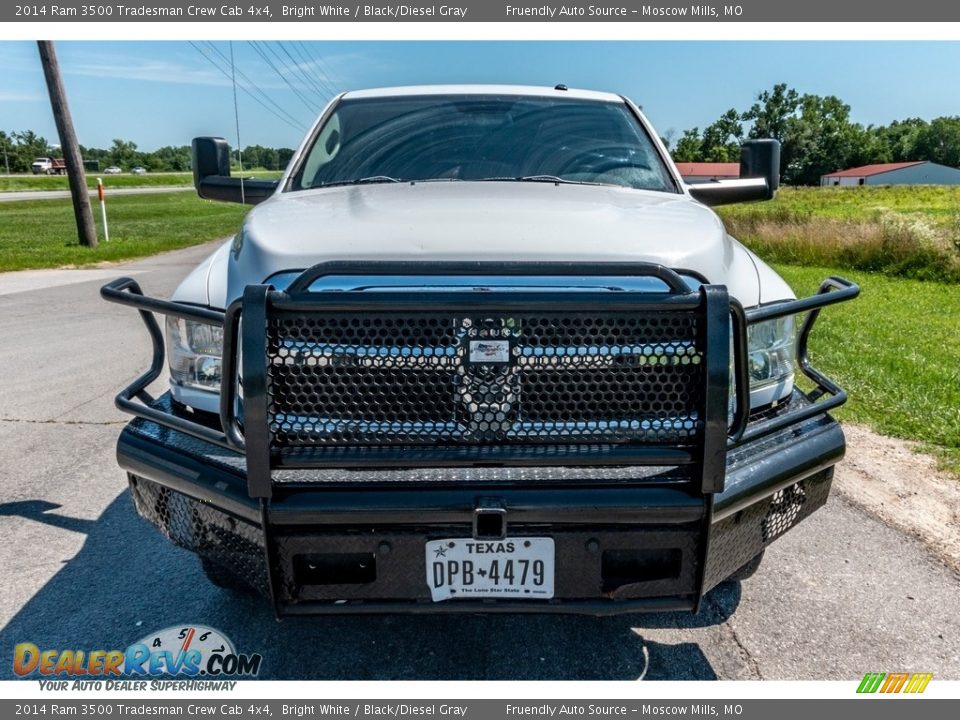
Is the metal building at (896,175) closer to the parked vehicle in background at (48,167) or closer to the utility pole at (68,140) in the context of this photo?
the parked vehicle in background at (48,167)

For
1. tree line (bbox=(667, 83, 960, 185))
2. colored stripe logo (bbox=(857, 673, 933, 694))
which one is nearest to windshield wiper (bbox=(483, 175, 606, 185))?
colored stripe logo (bbox=(857, 673, 933, 694))

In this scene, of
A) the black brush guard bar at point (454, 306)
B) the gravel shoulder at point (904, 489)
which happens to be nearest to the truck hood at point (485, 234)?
the black brush guard bar at point (454, 306)

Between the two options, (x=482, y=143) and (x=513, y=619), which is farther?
(x=482, y=143)

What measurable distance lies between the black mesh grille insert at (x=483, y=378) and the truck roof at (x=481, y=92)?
2471mm

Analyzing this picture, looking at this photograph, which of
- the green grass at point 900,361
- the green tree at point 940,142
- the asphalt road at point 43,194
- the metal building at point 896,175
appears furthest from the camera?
the green tree at point 940,142

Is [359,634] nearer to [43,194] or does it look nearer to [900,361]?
[900,361]

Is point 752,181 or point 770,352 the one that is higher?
point 752,181

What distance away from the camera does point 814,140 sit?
112312 mm

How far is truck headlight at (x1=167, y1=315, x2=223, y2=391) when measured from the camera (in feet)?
8.54

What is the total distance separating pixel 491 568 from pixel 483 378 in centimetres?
55

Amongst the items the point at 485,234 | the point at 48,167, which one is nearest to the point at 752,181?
the point at 485,234

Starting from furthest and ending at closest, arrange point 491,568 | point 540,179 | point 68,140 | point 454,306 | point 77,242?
point 77,242
point 68,140
point 540,179
point 491,568
point 454,306

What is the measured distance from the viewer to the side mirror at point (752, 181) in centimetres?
414

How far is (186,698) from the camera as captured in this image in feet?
8.70
